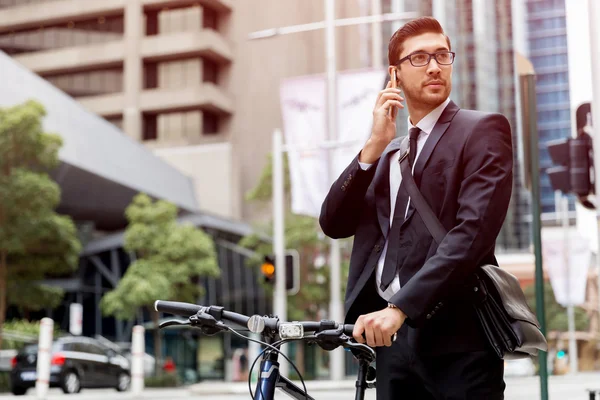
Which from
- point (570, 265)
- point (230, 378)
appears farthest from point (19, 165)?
point (570, 265)

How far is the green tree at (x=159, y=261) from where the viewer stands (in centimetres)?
3394

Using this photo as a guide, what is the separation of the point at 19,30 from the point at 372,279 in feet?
203

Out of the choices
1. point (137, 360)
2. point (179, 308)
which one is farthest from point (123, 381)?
point (179, 308)

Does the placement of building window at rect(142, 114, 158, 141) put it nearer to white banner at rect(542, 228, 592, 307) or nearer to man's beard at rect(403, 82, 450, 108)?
white banner at rect(542, 228, 592, 307)

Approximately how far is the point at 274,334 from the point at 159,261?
33104mm

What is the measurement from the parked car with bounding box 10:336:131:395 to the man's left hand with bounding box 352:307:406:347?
21.4m

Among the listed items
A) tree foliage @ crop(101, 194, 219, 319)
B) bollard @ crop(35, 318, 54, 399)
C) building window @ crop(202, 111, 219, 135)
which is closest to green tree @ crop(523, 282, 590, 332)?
building window @ crop(202, 111, 219, 135)

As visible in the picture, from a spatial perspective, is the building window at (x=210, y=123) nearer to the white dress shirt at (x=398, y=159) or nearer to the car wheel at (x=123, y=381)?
the car wheel at (x=123, y=381)

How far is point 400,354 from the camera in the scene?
260 cm

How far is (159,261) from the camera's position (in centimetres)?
3519

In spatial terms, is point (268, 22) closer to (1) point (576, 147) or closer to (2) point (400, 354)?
(1) point (576, 147)

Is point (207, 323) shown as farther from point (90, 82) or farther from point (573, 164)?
point (90, 82)

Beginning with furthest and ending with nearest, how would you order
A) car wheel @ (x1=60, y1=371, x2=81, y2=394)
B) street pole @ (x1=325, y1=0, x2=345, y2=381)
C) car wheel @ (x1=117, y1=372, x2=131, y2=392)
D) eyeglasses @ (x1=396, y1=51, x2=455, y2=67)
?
car wheel @ (x1=117, y1=372, x2=131, y2=392), car wheel @ (x1=60, y1=371, x2=81, y2=394), street pole @ (x1=325, y1=0, x2=345, y2=381), eyeglasses @ (x1=396, y1=51, x2=455, y2=67)

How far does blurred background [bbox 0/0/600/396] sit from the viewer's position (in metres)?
37.2
